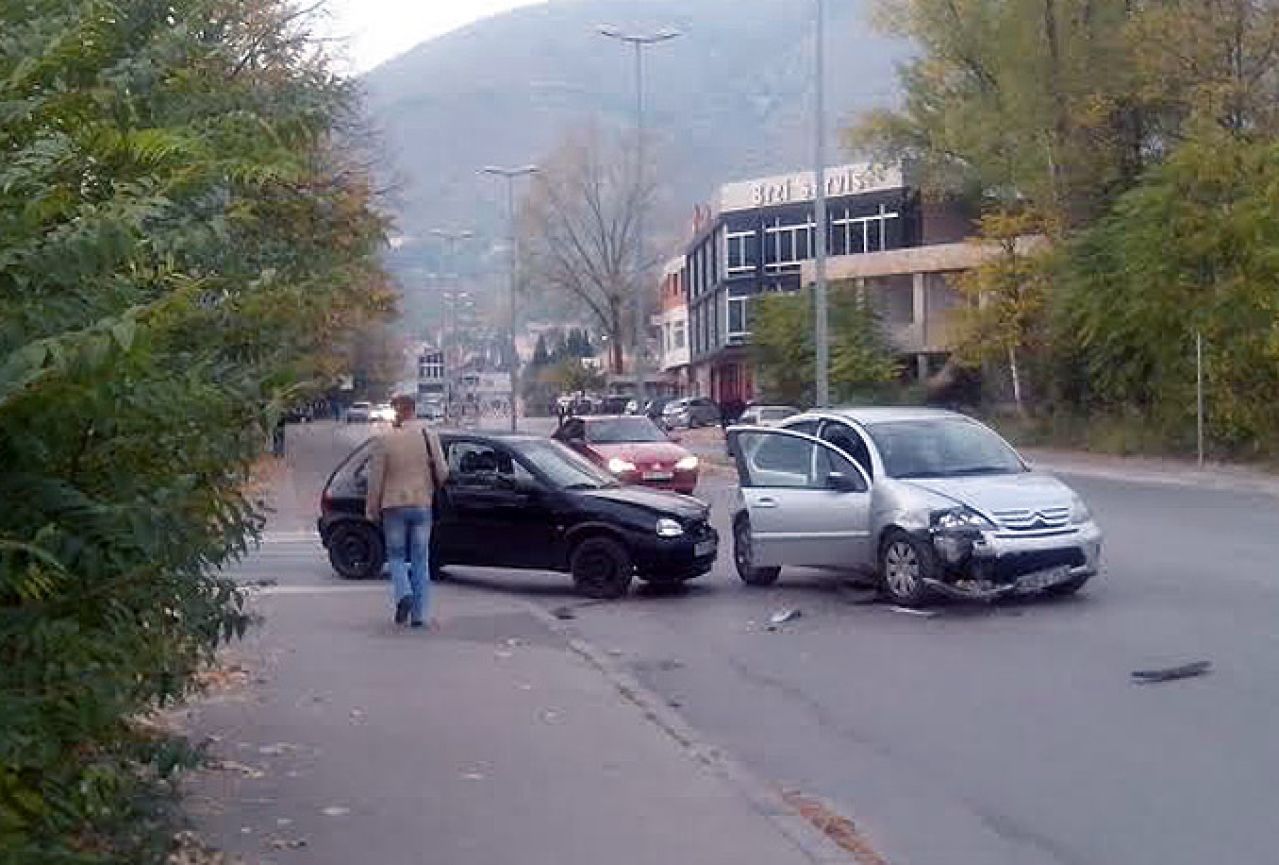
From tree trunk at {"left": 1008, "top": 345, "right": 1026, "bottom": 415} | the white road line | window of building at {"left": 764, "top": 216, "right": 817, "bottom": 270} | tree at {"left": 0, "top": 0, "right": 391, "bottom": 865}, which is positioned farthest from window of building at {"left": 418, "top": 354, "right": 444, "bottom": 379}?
tree at {"left": 0, "top": 0, "right": 391, "bottom": 865}

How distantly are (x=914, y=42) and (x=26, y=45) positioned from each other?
56.5 meters

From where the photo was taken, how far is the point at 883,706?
1218 cm

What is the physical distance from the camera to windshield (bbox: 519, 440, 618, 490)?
60.4 ft

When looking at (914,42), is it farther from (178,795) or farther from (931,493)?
(178,795)

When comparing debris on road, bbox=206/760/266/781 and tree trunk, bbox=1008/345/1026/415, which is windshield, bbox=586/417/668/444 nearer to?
debris on road, bbox=206/760/266/781

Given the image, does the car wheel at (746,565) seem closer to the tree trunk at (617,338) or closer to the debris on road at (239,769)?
the debris on road at (239,769)

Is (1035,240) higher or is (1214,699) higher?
(1035,240)

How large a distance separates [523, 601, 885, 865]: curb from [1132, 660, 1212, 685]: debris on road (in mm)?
3081

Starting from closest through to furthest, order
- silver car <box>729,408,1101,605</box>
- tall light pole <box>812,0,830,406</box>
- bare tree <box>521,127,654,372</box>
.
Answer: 1. silver car <box>729,408,1101,605</box>
2. tall light pole <box>812,0,830,406</box>
3. bare tree <box>521,127,654,372</box>

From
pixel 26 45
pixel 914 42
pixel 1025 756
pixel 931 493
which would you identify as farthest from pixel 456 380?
pixel 26 45

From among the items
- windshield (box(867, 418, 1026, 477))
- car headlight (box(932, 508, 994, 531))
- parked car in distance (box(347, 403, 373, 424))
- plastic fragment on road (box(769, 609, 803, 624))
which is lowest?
plastic fragment on road (box(769, 609, 803, 624))

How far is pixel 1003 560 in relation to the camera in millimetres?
15734

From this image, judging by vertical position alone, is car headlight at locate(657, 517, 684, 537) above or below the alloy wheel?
above

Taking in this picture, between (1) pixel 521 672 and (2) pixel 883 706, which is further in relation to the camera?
(1) pixel 521 672
